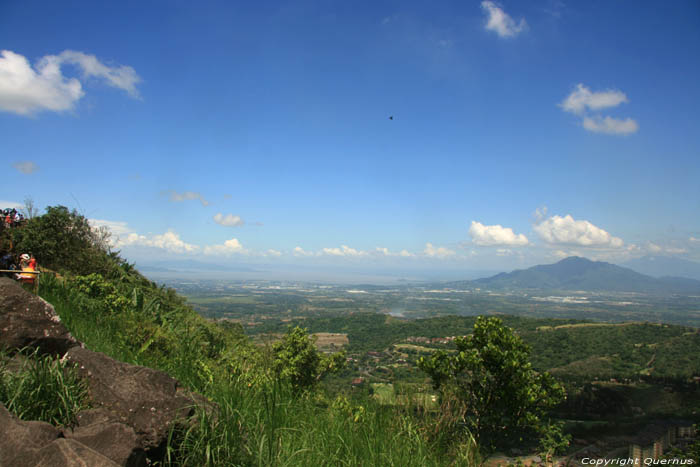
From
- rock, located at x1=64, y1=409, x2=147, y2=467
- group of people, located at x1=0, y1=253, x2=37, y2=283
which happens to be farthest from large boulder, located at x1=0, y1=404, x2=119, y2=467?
group of people, located at x1=0, y1=253, x2=37, y2=283

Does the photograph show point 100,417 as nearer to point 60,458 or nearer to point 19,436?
point 19,436

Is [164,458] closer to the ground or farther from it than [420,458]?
farther from it

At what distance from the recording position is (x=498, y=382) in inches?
366

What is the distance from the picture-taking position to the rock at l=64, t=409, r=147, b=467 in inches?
99.7

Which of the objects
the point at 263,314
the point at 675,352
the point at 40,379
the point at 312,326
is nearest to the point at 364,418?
the point at 40,379

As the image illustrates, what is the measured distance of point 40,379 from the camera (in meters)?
3.18

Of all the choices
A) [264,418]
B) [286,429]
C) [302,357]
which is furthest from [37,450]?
[302,357]

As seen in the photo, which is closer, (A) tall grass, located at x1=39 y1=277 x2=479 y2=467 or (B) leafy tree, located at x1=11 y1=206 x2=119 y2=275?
(A) tall grass, located at x1=39 y1=277 x2=479 y2=467

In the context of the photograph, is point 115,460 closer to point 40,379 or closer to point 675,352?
point 40,379

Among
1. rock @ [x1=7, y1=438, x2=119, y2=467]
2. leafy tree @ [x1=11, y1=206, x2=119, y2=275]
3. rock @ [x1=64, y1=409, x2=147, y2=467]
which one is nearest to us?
rock @ [x1=7, y1=438, x2=119, y2=467]

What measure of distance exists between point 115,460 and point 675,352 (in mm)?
55151

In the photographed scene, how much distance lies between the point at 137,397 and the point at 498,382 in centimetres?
871

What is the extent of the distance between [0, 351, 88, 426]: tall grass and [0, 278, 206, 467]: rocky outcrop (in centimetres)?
11

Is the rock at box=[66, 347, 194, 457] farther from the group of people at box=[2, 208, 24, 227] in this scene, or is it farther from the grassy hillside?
the group of people at box=[2, 208, 24, 227]
